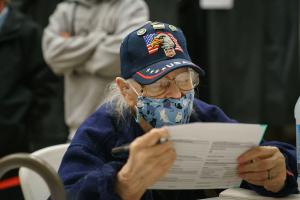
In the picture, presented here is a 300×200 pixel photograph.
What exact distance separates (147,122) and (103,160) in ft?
0.56

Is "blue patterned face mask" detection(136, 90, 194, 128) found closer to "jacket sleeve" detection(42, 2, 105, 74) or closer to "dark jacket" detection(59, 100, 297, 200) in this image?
"dark jacket" detection(59, 100, 297, 200)

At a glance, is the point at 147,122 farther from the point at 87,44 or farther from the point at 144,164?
the point at 87,44

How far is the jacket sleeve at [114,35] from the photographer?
3.33m

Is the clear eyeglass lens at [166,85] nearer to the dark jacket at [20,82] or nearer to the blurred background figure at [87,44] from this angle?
the blurred background figure at [87,44]

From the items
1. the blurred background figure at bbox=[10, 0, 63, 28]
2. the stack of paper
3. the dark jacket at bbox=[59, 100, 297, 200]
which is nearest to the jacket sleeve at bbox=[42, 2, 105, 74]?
the blurred background figure at bbox=[10, 0, 63, 28]

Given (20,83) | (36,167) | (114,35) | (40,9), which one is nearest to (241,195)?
(36,167)

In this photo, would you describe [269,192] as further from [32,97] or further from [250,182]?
[32,97]

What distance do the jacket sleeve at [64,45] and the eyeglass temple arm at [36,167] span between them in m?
2.10

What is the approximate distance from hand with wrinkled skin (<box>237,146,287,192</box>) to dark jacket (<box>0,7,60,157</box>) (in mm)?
1983

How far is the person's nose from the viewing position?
178cm

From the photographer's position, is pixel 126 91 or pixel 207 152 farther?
pixel 126 91

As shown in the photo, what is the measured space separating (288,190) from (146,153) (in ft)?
1.86

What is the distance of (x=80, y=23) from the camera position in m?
3.49

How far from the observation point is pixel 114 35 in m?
3.37
